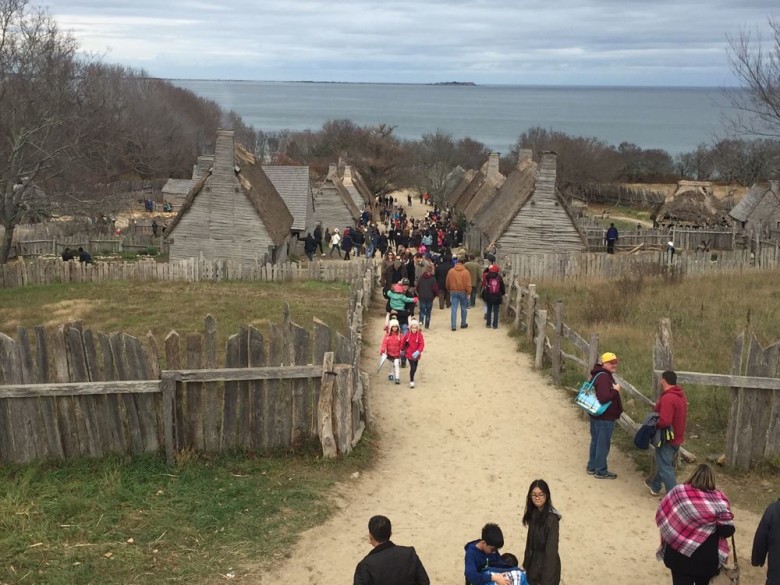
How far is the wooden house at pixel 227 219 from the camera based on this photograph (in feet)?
99.8

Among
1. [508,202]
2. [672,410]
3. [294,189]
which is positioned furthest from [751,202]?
[672,410]

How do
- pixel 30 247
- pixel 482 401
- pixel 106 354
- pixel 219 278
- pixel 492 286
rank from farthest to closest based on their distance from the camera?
pixel 30 247 → pixel 219 278 → pixel 492 286 → pixel 482 401 → pixel 106 354

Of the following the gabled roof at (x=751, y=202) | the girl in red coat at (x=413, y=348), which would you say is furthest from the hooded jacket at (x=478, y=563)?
the gabled roof at (x=751, y=202)

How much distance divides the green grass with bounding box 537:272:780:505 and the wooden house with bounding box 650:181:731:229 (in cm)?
2349

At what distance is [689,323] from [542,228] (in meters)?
12.5

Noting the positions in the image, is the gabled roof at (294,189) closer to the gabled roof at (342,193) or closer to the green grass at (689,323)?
the gabled roof at (342,193)

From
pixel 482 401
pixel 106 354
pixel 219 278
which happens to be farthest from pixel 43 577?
pixel 219 278

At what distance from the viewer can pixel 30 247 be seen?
3922 centimetres

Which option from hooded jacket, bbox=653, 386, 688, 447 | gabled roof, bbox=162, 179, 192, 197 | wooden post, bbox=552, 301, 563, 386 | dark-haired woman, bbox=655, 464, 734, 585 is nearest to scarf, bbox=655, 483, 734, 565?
dark-haired woman, bbox=655, 464, 734, 585

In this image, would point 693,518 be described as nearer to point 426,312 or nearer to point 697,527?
point 697,527

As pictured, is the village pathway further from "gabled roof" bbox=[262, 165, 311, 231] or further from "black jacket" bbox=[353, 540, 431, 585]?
"gabled roof" bbox=[262, 165, 311, 231]

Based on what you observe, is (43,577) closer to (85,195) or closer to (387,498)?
(387,498)

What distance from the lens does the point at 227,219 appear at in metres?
30.8

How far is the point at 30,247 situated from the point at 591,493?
36242mm
